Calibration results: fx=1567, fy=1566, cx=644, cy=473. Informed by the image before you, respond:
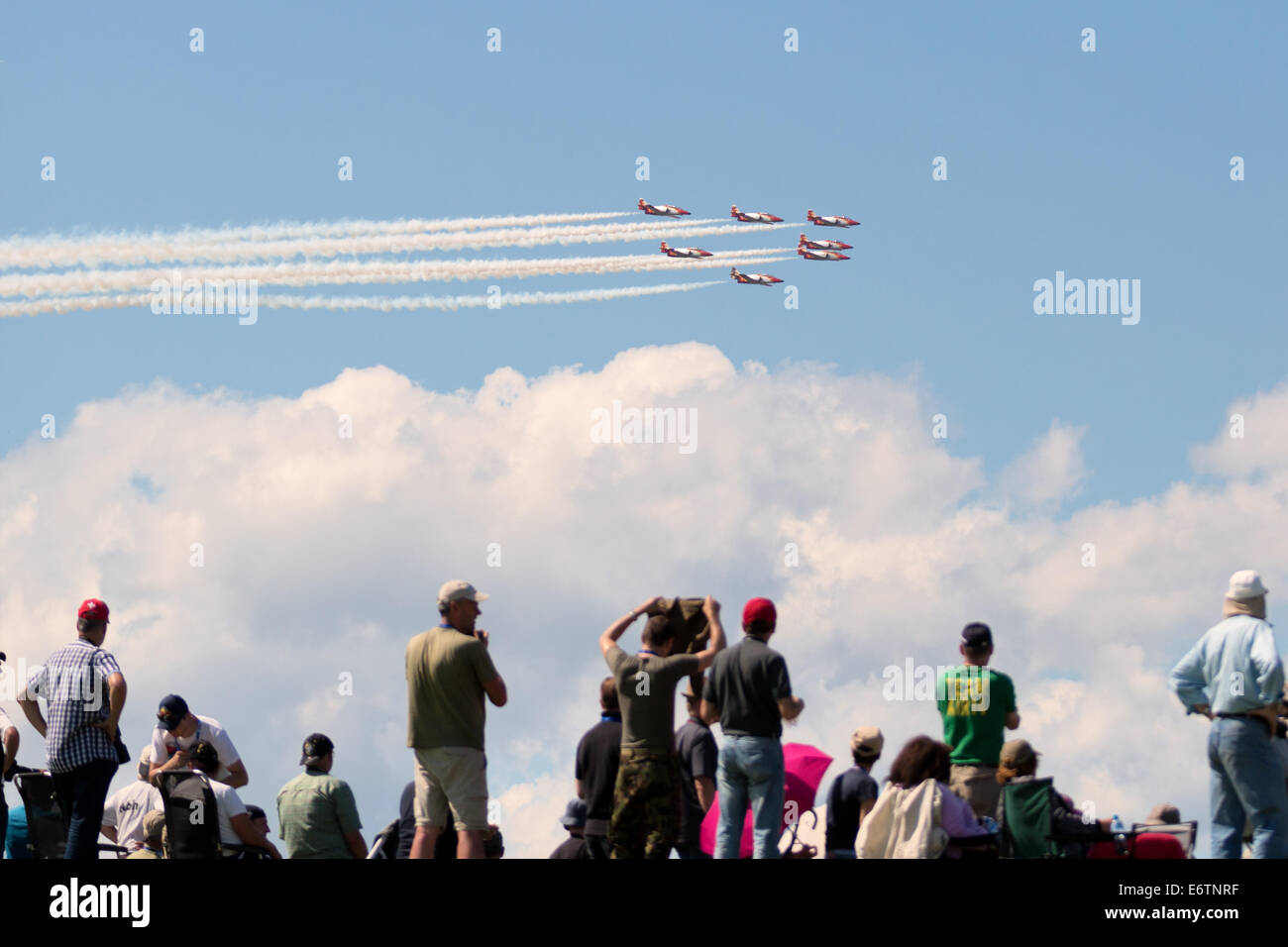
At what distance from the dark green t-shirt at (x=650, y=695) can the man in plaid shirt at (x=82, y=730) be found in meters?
3.59

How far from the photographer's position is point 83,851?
1054cm

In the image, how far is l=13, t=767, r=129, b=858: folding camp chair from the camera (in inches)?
441

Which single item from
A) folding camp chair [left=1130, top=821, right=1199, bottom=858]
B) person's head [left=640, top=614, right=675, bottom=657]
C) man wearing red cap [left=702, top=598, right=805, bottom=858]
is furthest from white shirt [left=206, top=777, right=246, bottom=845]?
folding camp chair [left=1130, top=821, right=1199, bottom=858]

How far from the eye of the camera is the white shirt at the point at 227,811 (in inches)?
428

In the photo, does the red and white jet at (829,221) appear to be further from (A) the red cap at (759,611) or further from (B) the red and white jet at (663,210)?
(A) the red cap at (759,611)

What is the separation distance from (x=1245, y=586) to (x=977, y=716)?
6.30 feet

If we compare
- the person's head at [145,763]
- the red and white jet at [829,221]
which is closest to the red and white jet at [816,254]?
the red and white jet at [829,221]

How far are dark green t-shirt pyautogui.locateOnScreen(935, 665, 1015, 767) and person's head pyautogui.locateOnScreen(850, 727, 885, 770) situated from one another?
19.5 inches

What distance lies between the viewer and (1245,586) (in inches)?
383

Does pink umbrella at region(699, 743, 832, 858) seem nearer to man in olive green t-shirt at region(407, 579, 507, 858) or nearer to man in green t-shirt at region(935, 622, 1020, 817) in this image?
man in green t-shirt at region(935, 622, 1020, 817)

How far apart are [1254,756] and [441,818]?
5.15 meters

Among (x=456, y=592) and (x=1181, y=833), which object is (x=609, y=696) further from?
(x=1181, y=833)
